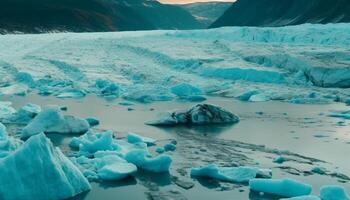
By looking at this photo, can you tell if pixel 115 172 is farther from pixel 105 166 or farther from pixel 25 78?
pixel 25 78

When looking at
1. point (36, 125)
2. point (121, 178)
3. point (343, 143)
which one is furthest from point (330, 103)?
point (121, 178)

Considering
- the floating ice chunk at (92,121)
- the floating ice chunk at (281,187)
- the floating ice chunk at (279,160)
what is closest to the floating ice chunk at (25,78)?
the floating ice chunk at (92,121)

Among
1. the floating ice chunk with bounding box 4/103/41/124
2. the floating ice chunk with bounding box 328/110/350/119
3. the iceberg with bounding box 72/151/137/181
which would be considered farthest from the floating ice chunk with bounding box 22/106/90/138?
the floating ice chunk with bounding box 328/110/350/119

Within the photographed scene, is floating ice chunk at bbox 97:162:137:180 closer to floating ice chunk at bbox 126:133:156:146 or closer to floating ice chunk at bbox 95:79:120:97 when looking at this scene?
floating ice chunk at bbox 126:133:156:146

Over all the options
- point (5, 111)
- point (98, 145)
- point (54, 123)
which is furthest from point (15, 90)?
point (98, 145)

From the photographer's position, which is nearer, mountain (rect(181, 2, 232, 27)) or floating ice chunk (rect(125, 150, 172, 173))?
floating ice chunk (rect(125, 150, 172, 173))
